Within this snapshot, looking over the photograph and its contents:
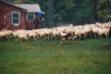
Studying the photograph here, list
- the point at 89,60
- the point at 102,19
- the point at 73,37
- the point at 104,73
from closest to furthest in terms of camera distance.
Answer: the point at 104,73
the point at 89,60
the point at 73,37
the point at 102,19

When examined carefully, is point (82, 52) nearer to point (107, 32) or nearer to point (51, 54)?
point (51, 54)

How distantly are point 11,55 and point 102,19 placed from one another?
274 inches

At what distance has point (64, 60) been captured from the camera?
21.4 ft

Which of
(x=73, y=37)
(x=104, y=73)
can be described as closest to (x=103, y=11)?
(x=73, y=37)

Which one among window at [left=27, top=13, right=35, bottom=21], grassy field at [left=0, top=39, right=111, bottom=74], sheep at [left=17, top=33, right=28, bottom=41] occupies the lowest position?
grassy field at [left=0, top=39, right=111, bottom=74]

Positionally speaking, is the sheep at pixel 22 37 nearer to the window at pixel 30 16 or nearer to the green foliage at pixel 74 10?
the green foliage at pixel 74 10

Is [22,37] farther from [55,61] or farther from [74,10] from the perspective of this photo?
[74,10]

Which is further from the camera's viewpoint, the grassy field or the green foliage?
the green foliage

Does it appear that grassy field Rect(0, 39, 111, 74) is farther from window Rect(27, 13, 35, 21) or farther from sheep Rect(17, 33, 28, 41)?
window Rect(27, 13, 35, 21)

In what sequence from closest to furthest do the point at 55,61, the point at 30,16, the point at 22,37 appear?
the point at 55,61 < the point at 22,37 < the point at 30,16

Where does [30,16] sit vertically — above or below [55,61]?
above

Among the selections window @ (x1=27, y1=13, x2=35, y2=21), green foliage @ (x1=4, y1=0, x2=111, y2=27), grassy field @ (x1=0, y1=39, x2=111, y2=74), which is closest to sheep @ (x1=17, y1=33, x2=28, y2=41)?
grassy field @ (x1=0, y1=39, x2=111, y2=74)

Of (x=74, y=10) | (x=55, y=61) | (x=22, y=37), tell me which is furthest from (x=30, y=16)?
(x=55, y=61)

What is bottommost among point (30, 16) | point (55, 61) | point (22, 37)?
point (55, 61)
